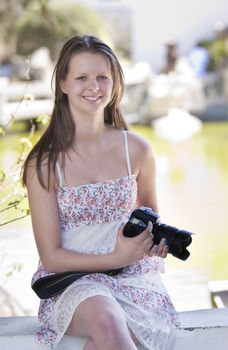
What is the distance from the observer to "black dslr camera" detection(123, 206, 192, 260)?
6.78 ft

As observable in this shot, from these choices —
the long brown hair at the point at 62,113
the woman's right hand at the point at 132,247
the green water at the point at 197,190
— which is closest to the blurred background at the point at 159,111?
the green water at the point at 197,190

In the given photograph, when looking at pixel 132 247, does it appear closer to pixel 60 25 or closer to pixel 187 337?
pixel 187 337

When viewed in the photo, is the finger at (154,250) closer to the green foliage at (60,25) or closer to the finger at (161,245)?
the finger at (161,245)

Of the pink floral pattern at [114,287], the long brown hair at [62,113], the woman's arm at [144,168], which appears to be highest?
the long brown hair at [62,113]

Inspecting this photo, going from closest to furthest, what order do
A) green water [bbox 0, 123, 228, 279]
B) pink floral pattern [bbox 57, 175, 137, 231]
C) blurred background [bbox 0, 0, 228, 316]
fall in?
pink floral pattern [bbox 57, 175, 137, 231]
blurred background [bbox 0, 0, 228, 316]
green water [bbox 0, 123, 228, 279]

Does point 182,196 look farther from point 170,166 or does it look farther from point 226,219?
point 170,166

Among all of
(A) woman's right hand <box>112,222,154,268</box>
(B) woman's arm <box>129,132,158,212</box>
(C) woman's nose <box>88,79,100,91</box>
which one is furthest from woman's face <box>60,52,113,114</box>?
(A) woman's right hand <box>112,222,154,268</box>

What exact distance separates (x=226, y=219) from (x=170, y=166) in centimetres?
228

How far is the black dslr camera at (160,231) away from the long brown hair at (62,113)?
11.3 inches

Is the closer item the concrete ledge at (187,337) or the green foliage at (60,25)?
the concrete ledge at (187,337)

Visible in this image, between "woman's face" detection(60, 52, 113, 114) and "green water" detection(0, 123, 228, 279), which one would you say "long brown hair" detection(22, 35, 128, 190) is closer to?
"woman's face" detection(60, 52, 113, 114)

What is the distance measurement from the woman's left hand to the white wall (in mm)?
15060

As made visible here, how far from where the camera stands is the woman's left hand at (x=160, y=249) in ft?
6.82

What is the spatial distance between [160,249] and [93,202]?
10.7 inches
